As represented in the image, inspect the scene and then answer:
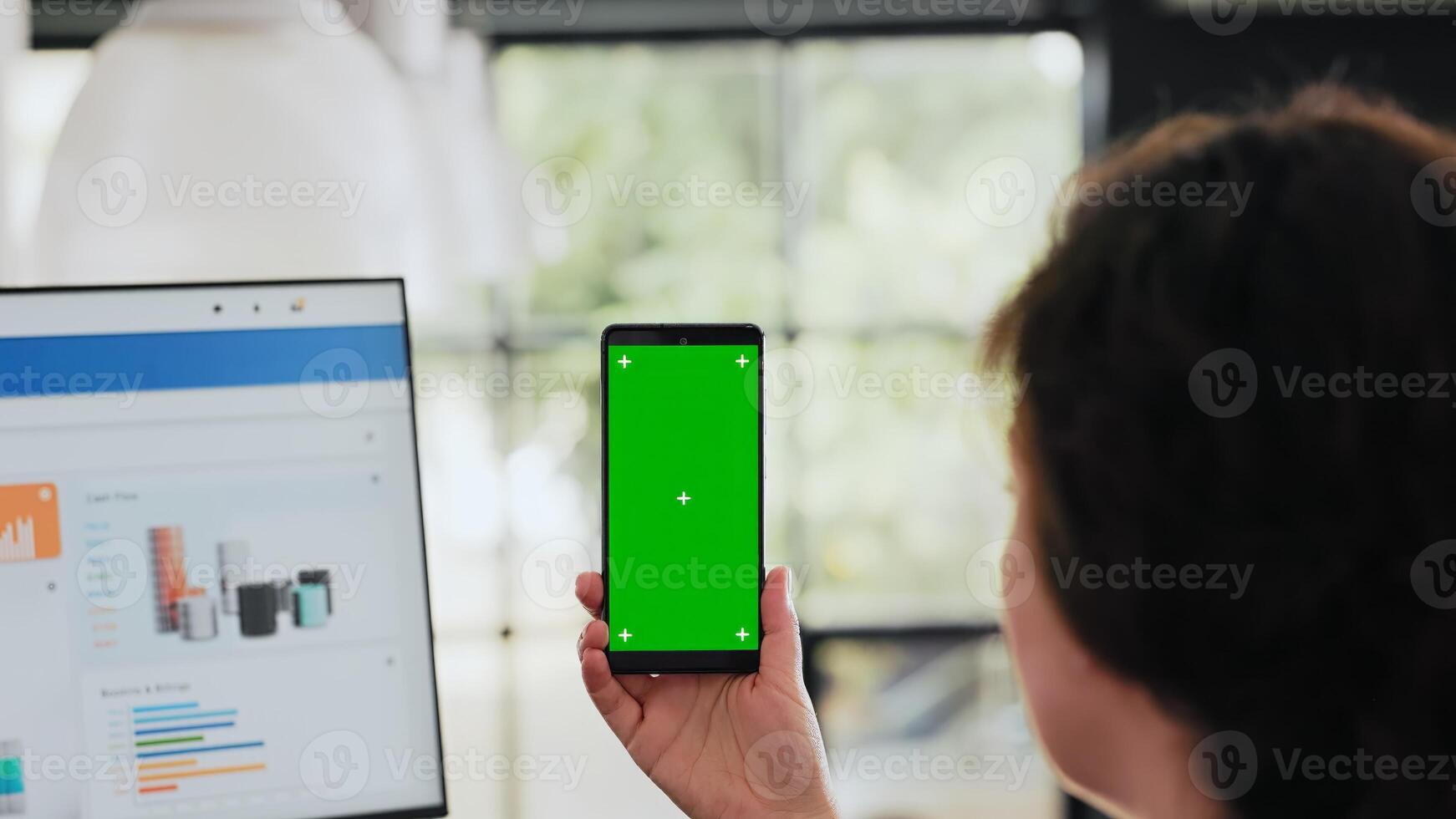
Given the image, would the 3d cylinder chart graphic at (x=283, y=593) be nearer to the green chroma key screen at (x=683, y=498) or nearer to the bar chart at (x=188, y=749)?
the bar chart at (x=188, y=749)

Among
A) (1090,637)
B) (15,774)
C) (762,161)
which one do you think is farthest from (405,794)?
(762,161)

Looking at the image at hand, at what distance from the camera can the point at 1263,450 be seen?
0.44 metres

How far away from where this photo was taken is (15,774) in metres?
0.78

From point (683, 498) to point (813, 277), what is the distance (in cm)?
169

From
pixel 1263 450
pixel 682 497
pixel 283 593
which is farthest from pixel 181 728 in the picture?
pixel 1263 450

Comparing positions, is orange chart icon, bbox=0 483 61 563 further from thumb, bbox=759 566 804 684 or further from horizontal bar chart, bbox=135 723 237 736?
thumb, bbox=759 566 804 684

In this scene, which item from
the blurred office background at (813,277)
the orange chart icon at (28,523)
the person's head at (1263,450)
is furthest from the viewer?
the blurred office background at (813,277)

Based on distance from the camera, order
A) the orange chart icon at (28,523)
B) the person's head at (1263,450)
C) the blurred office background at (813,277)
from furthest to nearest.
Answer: the blurred office background at (813,277), the orange chart icon at (28,523), the person's head at (1263,450)

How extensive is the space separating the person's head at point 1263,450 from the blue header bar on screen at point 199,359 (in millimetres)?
518

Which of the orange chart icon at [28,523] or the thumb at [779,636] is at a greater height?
the orange chart icon at [28,523]

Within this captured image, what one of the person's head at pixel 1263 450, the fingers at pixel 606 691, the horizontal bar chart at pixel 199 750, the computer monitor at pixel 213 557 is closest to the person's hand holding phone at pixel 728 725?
the fingers at pixel 606 691

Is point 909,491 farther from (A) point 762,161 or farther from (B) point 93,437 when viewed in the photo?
(B) point 93,437

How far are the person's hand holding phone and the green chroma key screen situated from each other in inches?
0.9

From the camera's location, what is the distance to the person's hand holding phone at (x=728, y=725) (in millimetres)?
833
